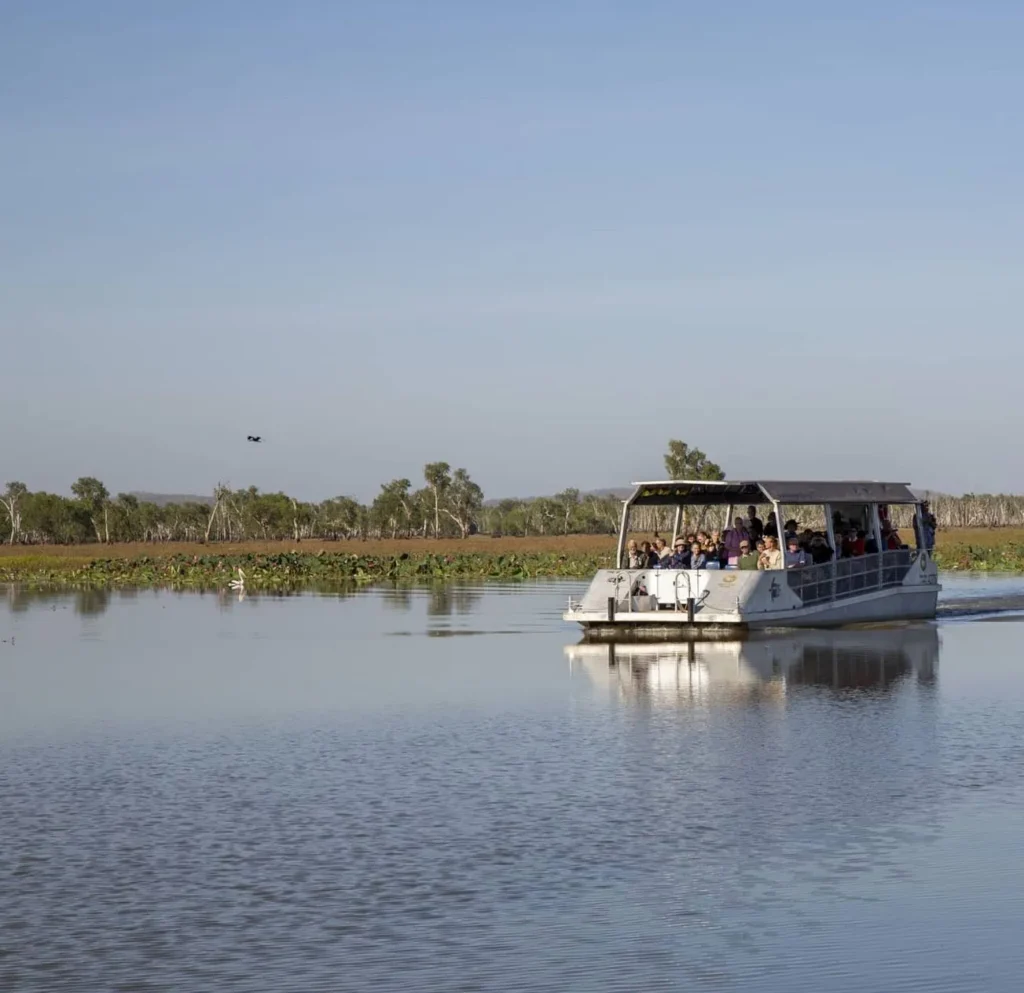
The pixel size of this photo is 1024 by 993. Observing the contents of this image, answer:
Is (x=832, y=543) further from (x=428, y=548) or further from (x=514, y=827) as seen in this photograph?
(x=428, y=548)

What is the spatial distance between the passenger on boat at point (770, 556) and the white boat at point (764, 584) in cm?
30

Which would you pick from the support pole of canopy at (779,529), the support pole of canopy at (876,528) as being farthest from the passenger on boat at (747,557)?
the support pole of canopy at (876,528)

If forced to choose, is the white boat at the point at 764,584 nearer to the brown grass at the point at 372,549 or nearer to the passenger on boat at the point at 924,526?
the passenger on boat at the point at 924,526

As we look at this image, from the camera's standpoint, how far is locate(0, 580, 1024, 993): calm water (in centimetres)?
1076

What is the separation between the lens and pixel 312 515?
602ft

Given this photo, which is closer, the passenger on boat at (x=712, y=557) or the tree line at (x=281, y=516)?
the passenger on boat at (x=712, y=557)

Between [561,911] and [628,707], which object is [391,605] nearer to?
[628,707]

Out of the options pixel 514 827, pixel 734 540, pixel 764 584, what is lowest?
pixel 514 827

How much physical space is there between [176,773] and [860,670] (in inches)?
531

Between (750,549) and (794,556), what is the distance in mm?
838

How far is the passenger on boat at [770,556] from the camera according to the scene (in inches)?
1372

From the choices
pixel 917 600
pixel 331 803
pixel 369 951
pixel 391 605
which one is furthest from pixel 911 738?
pixel 391 605

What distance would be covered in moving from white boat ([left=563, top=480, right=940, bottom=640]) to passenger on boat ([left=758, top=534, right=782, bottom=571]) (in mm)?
298

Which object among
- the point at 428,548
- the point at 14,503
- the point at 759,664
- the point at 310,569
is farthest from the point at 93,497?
the point at 759,664
